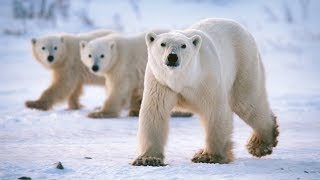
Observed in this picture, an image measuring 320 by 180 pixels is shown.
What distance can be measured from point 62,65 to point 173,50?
5.16m

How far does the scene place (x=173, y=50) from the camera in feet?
14.3

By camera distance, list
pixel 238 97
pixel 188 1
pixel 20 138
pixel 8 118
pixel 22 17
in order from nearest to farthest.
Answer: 1. pixel 238 97
2. pixel 20 138
3. pixel 8 118
4. pixel 22 17
5. pixel 188 1

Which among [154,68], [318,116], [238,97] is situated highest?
[154,68]

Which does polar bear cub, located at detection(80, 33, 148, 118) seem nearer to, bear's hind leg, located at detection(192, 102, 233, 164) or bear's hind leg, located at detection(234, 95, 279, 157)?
bear's hind leg, located at detection(234, 95, 279, 157)

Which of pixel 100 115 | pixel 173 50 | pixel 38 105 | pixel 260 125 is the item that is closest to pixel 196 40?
pixel 173 50

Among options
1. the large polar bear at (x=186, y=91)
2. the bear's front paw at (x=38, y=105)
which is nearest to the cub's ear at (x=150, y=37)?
the large polar bear at (x=186, y=91)

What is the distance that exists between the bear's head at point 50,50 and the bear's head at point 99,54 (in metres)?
0.60

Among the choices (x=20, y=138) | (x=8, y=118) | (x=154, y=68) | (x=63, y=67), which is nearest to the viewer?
(x=154, y=68)

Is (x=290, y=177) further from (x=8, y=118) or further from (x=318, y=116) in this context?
(x=8, y=118)

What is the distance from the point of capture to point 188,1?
2056 cm

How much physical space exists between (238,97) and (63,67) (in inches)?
175

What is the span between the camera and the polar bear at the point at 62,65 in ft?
29.8

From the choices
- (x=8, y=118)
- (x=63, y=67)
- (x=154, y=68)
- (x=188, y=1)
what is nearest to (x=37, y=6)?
(x=188, y=1)

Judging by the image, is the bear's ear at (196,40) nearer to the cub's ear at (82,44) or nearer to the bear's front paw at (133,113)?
the bear's front paw at (133,113)
